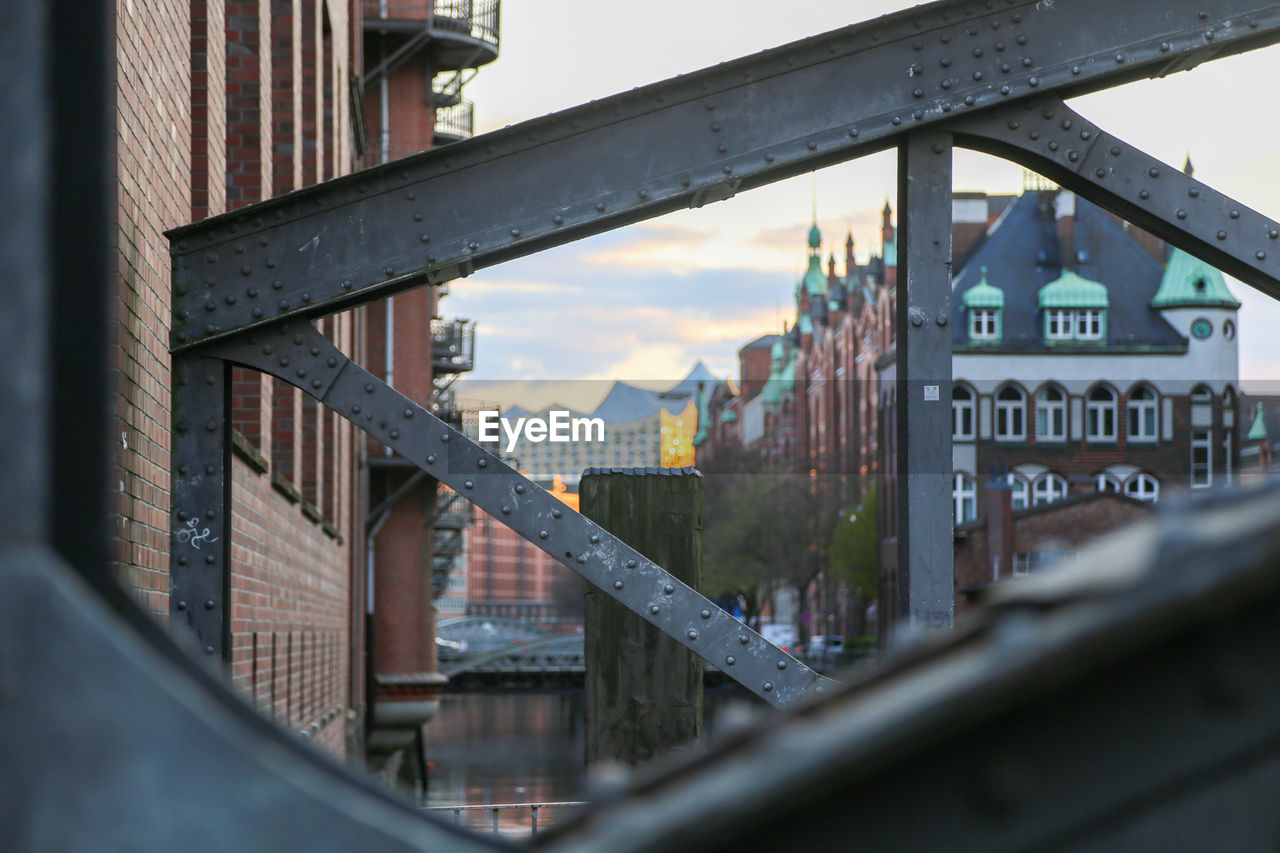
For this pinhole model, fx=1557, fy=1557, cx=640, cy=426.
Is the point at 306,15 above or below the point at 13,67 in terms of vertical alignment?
above

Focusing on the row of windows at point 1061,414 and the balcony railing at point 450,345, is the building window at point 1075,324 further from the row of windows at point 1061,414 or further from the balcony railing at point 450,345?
the balcony railing at point 450,345

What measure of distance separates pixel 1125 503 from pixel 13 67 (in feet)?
172

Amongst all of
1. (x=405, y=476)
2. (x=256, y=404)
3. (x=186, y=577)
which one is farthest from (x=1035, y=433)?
(x=186, y=577)

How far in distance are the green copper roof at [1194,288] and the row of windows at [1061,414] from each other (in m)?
3.72

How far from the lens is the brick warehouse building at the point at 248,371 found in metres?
5.12

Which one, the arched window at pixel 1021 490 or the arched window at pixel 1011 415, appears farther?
the arched window at pixel 1011 415

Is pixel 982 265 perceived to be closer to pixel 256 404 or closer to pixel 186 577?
pixel 256 404

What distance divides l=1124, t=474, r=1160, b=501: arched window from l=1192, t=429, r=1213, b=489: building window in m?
1.55

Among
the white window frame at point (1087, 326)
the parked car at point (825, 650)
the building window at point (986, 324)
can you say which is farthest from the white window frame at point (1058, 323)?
the parked car at point (825, 650)

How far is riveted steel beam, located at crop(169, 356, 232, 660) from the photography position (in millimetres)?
4832

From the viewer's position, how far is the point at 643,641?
209 inches

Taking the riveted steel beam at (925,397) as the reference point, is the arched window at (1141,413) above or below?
above

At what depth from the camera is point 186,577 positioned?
484 centimetres

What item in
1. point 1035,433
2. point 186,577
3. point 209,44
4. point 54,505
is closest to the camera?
point 54,505
